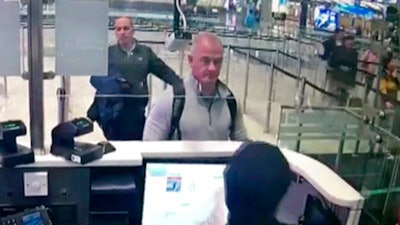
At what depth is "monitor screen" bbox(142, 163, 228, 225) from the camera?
169 cm

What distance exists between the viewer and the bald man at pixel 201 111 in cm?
233

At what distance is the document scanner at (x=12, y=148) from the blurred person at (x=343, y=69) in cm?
441

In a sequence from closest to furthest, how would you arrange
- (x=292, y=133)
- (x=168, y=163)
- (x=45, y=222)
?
(x=45, y=222), (x=168, y=163), (x=292, y=133)

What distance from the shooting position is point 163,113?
7.71 ft

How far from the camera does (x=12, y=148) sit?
1.56 meters

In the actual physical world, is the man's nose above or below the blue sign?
above

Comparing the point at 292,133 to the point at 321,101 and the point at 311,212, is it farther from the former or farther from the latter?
the point at 311,212

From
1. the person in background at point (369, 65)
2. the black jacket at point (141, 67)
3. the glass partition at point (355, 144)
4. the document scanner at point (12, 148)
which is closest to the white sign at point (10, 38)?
the document scanner at point (12, 148)

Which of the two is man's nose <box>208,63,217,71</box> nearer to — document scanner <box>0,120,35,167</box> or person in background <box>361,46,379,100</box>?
document scanner <box>0,120,35,167</box>

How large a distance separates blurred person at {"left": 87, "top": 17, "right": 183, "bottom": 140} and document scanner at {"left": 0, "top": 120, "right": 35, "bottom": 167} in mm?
951

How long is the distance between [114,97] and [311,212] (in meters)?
1.65

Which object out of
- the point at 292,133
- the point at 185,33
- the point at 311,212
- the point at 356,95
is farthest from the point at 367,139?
the point at 311,212

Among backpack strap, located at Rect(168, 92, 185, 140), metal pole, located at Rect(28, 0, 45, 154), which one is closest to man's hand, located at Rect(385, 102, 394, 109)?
backpack strap, located at Rect(168, 92, 185, 140)

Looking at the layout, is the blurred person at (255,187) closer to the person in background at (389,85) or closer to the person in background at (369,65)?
the person in background at (389,85)
